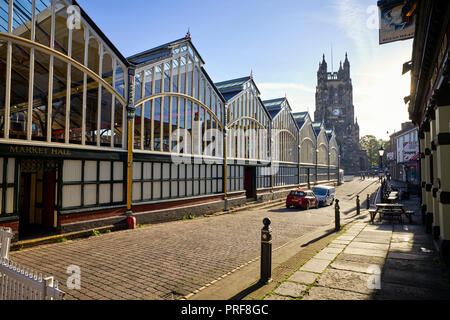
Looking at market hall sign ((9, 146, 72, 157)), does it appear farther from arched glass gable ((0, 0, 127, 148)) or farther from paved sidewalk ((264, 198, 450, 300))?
paved sidewalk ((264, 198, 450, 300))

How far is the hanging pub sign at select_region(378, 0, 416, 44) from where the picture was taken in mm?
9550

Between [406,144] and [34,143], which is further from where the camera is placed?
[406,144]

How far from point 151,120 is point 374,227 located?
12.0 metres

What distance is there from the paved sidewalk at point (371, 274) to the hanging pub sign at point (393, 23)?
24.0 feet

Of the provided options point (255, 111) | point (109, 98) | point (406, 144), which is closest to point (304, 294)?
point (109, 98)

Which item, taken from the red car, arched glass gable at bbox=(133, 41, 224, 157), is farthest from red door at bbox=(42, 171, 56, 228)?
the red car

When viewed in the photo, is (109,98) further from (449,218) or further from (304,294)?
(449,218)

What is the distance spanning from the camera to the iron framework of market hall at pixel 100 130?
893 cm

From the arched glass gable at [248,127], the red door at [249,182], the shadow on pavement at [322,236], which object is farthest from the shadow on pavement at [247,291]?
the red door at [249,182]

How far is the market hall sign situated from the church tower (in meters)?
91.7

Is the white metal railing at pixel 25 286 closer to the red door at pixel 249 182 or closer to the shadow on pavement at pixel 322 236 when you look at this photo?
the shadow on pavement at pixel 322 236

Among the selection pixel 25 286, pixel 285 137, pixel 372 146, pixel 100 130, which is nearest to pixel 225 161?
pixel 100 130

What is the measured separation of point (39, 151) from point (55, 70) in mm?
3831

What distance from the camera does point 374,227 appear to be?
12.0m
